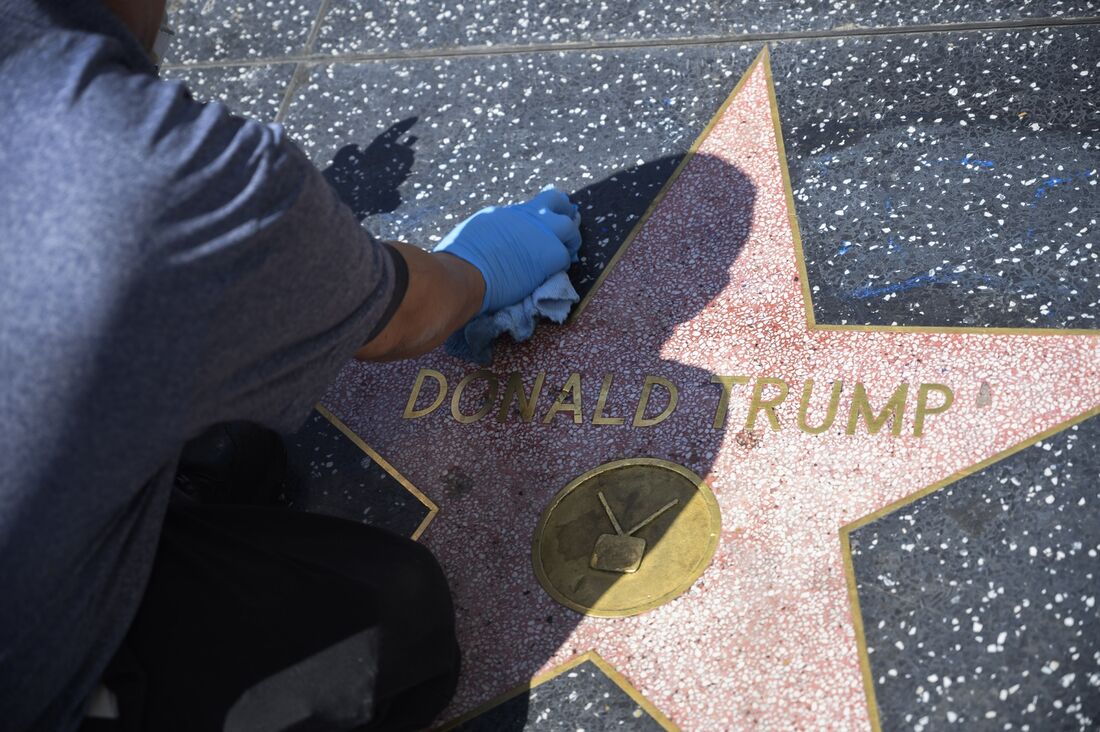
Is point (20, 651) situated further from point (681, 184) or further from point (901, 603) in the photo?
point (681, 184)

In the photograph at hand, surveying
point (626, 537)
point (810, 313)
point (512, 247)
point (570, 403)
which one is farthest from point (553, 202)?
point (626, 537)

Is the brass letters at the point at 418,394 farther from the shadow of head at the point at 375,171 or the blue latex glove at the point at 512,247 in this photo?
the shadow of head at the point at 375,171

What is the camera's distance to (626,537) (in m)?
1.50

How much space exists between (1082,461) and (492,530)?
2.80ft

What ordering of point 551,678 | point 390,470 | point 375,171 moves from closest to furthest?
point 551,678 → point 390,470 → point 375,171

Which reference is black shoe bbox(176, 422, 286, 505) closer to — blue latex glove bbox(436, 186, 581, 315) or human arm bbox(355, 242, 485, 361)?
human arm bbox(355, 242, 485, 361)

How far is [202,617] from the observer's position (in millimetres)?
1215

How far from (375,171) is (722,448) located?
99 centimetres

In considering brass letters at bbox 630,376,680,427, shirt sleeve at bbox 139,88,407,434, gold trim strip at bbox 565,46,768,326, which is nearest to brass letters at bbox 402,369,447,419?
gold trim strip at bbox 565,46,768,326

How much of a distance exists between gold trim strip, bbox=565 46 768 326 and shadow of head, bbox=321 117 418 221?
48 centimetres

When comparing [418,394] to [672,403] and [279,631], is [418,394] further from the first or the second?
[279,631]

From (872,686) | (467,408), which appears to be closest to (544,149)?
(467,408)

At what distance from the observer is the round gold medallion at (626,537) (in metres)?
1.46

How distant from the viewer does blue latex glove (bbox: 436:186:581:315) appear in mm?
1730
